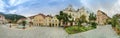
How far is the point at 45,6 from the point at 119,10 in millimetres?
947

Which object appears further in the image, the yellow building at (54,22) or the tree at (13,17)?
the yellow building at (54,22)

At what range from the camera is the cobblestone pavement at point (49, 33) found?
14.5 ft

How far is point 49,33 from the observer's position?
14.7ft

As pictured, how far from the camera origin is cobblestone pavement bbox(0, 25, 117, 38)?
14.5 feet

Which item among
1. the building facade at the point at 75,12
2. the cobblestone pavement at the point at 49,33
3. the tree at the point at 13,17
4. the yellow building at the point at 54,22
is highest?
the building facade at the point at 75,12

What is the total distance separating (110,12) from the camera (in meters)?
4.56

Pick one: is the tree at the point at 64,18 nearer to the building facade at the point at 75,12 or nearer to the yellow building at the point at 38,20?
the building facade at the point at 75,12

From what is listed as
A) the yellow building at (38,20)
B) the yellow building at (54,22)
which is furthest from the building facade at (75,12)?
the yellow building at (38,20)

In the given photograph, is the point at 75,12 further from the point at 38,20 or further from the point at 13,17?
the point at 13,17

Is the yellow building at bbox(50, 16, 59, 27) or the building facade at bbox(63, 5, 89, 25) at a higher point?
the building facade at bbox(63, 5, 89, 25)

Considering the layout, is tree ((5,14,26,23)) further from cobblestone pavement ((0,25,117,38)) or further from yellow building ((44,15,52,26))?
yellow building ((44,15,52,26))

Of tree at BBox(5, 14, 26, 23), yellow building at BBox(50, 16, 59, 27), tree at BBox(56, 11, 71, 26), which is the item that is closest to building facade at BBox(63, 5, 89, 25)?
tree at BBox(56, 11, 71, 26)

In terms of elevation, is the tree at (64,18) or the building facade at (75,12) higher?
the building facade at (75,12)

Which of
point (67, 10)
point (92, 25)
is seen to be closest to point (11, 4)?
point (67, 10)
